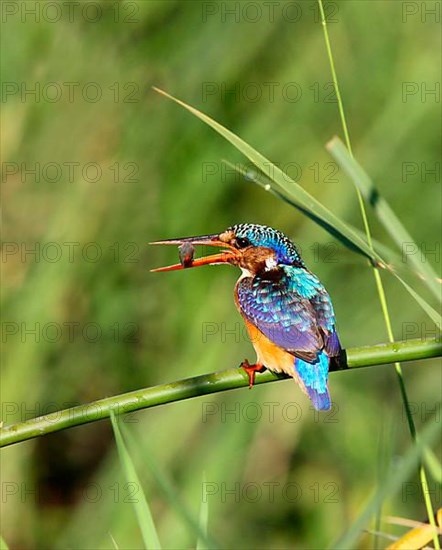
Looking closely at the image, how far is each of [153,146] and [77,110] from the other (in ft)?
1.00

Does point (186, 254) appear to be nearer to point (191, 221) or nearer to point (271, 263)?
point (271, 263)

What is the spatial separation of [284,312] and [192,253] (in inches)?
11.3

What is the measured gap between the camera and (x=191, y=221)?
3.52 meters

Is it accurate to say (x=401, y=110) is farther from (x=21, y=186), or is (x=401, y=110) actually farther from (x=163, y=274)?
(x=21, y=186)

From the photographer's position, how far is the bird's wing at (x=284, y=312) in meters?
2.52

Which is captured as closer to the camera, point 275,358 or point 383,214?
point 383,214

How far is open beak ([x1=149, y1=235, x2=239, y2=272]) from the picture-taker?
257 centimetres

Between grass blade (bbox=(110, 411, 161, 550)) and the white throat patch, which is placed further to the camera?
the white throat patch

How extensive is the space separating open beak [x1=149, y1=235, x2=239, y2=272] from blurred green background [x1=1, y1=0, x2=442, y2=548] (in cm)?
47

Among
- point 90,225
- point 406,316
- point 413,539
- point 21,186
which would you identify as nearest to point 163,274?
point 90,225
